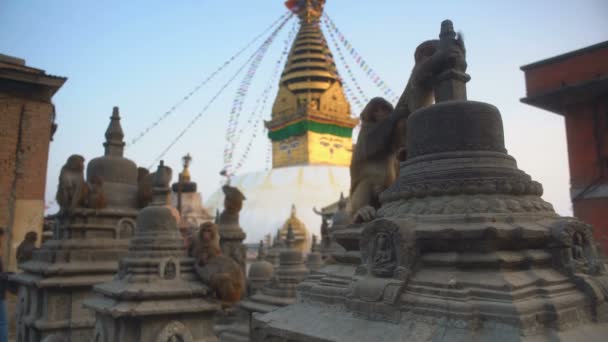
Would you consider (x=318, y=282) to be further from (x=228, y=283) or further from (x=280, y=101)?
(x=280, y=101)

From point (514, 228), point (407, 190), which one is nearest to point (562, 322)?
point (514, 228)

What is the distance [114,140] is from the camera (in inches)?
303

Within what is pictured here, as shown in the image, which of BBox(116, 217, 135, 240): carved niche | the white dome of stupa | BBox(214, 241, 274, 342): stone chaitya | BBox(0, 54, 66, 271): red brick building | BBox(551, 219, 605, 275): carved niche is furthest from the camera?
the white dome of stupa

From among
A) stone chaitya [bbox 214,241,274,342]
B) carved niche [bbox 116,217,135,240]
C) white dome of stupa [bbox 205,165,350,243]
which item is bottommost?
stone chaitya [bbox 214,241,274,342]

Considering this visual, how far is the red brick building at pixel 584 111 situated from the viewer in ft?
33.0

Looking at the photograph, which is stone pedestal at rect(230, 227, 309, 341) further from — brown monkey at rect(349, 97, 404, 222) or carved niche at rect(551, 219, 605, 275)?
carved niche at rect(551, 219, 605, 275)

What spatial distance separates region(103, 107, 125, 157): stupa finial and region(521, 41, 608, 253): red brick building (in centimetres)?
882

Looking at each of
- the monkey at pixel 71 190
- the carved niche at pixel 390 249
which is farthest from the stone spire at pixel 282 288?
the carved niche at pixel 390 249

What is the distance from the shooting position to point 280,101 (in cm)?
3550

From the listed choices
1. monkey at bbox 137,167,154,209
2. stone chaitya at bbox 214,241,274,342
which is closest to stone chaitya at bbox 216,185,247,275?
stone chaitya at bbox 214,241,274,342

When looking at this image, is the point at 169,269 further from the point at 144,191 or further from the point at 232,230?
the point at 232,230

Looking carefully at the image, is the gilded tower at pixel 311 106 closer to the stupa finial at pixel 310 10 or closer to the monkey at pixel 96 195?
the stupa finial at pixel 310 10

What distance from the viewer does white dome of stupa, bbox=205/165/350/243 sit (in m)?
28.9

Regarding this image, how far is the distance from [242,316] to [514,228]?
6.54 m
